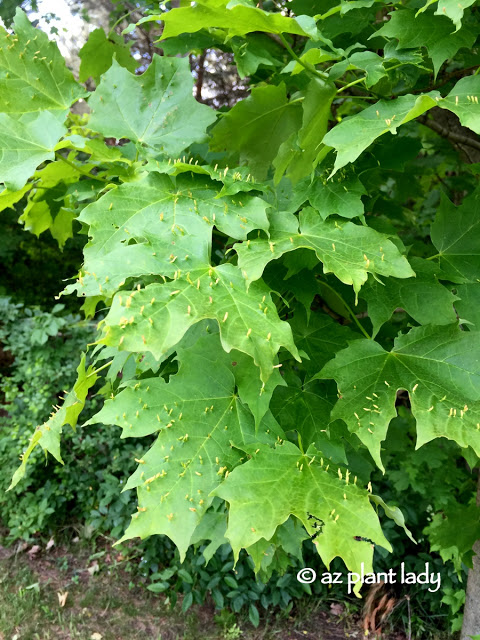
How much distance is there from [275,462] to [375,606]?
244cm

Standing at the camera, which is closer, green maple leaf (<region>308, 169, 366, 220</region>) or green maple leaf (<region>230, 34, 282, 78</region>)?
green maple leaf (<region>308, 169, 366, 220</region>)

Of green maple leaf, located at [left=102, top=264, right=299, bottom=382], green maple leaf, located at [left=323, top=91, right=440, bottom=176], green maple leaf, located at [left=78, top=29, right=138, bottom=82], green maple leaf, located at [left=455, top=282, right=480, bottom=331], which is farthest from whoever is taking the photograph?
green maple leaf, located at [left=78, top=29, right=138, bottom=82]

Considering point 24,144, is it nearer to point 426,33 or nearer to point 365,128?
point 365,128

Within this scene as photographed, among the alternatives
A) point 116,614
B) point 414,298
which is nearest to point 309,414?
point 414,298

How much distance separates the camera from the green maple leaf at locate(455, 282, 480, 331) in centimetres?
104

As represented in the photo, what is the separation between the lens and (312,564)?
2.98 metres

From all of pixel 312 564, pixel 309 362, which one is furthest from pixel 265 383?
pixel 312 564

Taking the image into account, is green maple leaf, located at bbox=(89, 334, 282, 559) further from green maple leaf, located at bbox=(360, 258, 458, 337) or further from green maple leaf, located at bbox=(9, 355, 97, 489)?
green maple leaf, located at bbox=(360, 258, 458, 337)

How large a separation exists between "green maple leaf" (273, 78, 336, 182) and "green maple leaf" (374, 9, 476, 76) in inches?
5.4

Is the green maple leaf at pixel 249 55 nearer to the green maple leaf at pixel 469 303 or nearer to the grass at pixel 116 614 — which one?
the green maple leaf at pixel 469 303

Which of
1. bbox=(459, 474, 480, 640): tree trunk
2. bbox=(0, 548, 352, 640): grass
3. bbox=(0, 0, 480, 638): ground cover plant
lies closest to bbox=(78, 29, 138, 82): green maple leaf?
bbox=(0, 0, 480, 638): ground cover plant

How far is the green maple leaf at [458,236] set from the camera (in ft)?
3.75

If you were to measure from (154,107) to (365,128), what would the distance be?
43 cm

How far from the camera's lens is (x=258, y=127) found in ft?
3.83
